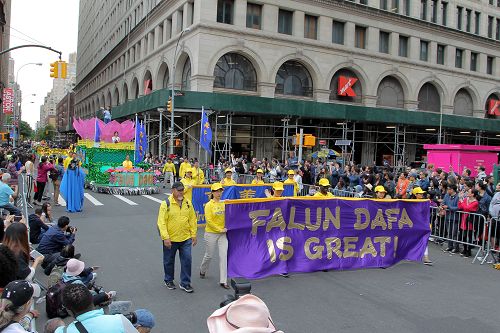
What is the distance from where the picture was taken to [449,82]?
41406 mm

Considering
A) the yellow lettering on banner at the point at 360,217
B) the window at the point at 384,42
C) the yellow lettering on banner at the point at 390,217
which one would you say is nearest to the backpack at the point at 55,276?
the yellow lettering on banner at the point at 360,217

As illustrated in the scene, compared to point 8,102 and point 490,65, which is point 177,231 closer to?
point 490,65

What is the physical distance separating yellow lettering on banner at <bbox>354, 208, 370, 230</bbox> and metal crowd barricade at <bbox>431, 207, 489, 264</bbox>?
9.50ft

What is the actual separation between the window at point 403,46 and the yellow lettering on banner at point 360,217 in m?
33.2

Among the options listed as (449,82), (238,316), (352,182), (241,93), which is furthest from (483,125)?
(238,316)

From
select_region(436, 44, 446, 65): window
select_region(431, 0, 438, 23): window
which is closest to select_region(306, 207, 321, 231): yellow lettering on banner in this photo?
select_region(436, 44, 446, 65): window

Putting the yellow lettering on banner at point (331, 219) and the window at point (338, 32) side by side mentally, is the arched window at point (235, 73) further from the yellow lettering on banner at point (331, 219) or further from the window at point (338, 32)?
the yellow lettering on banner at point (331, 219)

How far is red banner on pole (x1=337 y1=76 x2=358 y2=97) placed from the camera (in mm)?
35562

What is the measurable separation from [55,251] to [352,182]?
12.1 m

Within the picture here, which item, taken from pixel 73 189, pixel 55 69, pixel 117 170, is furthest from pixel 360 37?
pixel 73 189

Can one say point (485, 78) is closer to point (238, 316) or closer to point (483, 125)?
point (483, 125)

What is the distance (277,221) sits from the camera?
8.77 meters

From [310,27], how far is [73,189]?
25277 millimetres

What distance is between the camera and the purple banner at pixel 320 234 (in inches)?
329
